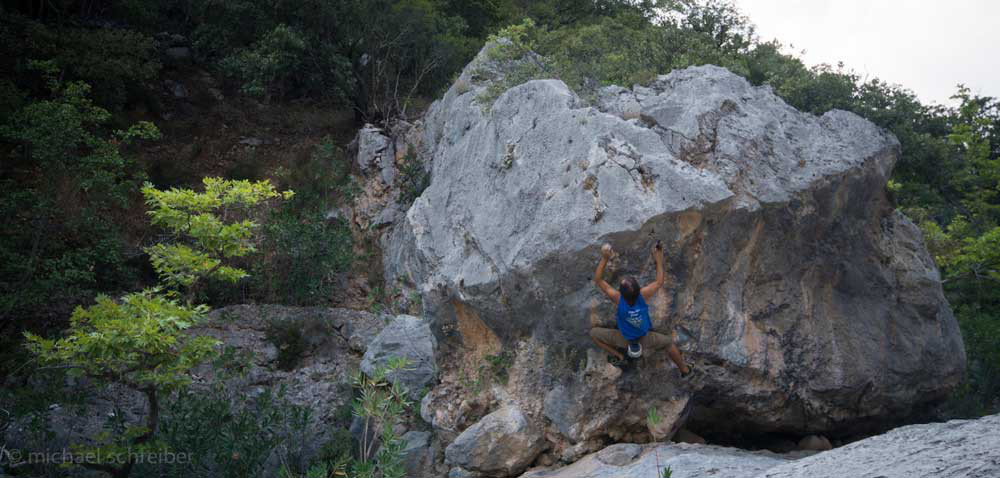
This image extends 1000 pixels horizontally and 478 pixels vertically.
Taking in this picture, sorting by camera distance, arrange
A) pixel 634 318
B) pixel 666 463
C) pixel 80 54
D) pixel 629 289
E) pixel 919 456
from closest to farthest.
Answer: pixel 919 456 < pixel 666 463 < pixel 629 289 < pixel 634 318 < pixel 80 54

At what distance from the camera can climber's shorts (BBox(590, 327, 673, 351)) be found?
23.1ft

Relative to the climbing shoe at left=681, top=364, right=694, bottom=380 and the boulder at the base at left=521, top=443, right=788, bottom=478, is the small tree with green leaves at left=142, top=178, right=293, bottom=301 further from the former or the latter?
the climbing shoe at left=681, top=364, right=694, bottom=380

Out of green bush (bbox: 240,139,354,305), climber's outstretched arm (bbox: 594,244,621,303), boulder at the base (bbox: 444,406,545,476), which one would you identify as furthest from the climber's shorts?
green bush (bbox: 240,139,354,305)

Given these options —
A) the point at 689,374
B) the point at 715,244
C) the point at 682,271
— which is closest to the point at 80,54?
the point at 682,271

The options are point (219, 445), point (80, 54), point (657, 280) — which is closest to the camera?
point (657, 280)

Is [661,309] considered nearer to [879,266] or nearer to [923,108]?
[879,266]

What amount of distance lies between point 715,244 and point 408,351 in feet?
16.1

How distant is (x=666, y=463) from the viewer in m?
6.39

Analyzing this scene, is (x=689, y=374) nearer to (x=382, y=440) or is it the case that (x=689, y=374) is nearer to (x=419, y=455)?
(x=382, y=440)

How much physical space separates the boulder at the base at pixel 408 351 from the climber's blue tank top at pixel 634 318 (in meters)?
3.69

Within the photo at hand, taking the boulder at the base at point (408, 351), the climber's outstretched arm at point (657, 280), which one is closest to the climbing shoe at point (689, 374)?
the climber's outstretched arm at point (657, 280)

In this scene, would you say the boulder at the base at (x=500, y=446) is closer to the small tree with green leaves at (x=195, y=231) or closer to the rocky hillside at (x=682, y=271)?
the rocky hillside at (x=682, y=271)

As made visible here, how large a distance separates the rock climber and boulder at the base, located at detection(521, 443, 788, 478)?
0.84 meters

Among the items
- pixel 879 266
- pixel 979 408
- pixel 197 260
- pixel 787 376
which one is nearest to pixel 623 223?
pixel 787 376
